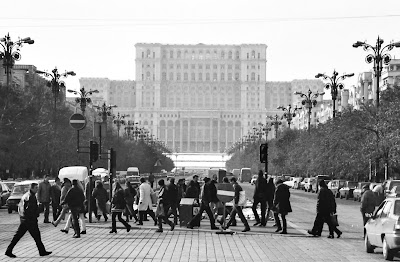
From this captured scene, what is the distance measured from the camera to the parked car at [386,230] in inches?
770

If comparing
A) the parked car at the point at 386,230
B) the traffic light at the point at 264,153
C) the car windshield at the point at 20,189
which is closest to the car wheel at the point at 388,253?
the parked car at the point at 386,230

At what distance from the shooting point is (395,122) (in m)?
56.5

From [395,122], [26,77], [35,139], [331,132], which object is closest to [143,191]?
[395,122]

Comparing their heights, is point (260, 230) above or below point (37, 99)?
below

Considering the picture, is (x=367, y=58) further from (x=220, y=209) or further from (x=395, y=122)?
(x=220, y=209)

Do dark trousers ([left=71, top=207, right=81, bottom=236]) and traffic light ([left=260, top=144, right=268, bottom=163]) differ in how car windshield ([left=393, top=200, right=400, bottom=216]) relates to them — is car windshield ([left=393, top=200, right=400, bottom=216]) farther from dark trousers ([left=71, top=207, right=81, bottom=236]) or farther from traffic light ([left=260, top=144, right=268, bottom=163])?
traffic light ([left=260, top=144, right=268, bottom=163])

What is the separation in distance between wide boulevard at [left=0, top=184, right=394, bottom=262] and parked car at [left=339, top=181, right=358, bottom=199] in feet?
110

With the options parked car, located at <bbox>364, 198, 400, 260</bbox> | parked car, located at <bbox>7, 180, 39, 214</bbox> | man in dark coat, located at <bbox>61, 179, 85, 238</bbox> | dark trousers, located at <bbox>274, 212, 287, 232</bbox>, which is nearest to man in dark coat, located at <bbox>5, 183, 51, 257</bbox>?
man in dark coat, located at <bbox>61, 179, 85, 238</bbox>

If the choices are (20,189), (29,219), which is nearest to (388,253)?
(29,219)

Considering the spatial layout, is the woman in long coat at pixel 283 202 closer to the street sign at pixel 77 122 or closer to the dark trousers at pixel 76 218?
the dark trousers at pixel 76 218

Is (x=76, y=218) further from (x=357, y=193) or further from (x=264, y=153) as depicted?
(x=357, y=193)

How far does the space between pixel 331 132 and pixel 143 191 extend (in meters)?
49.6

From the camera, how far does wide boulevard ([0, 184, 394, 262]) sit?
21.0 metres

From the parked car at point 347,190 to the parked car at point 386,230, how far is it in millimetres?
43994
